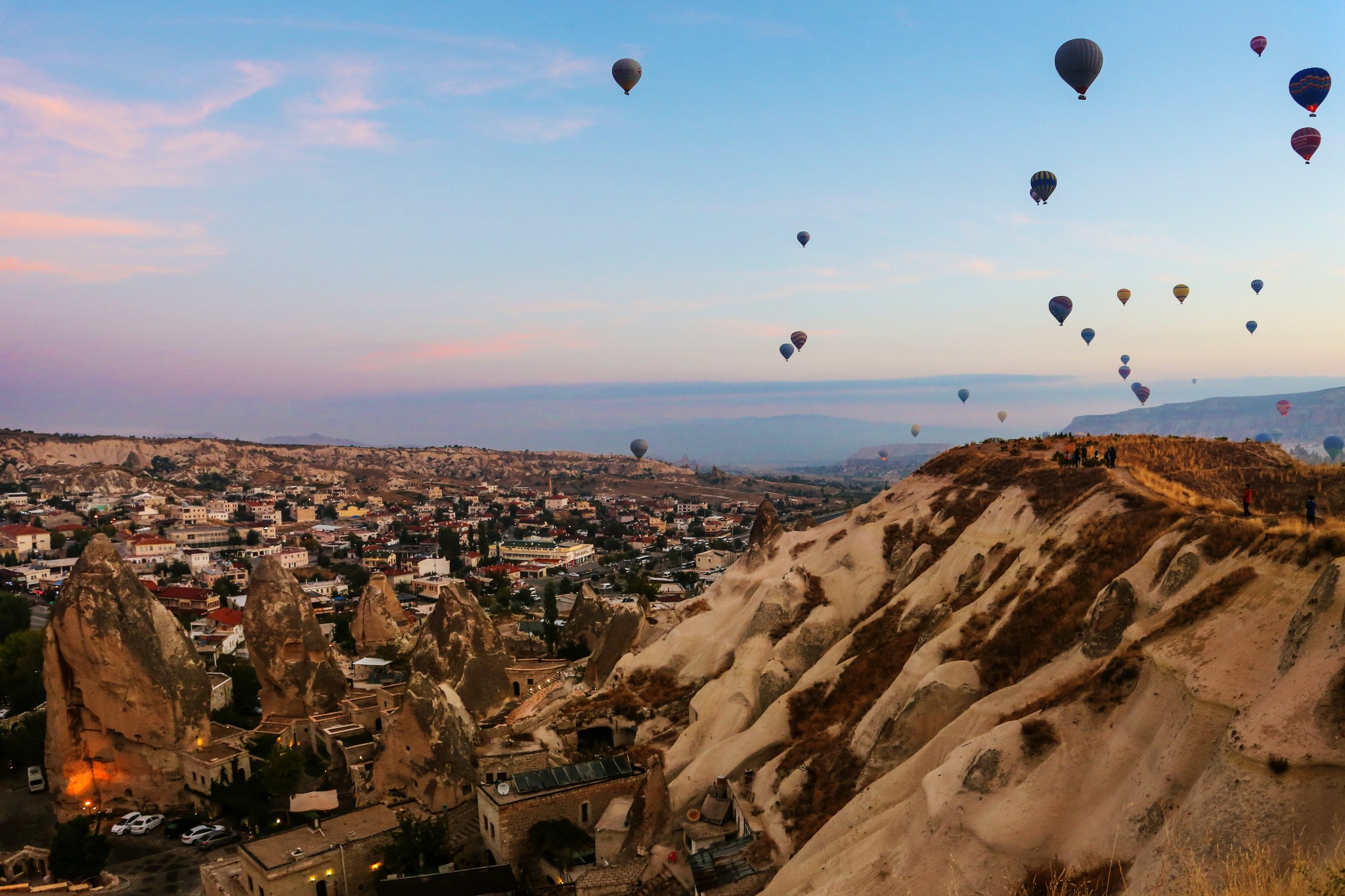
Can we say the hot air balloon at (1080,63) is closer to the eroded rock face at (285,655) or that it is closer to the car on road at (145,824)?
the eroded rock face at (285,655)

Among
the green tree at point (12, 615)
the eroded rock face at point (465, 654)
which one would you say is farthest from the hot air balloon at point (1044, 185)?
the green tree at point (12, 615)

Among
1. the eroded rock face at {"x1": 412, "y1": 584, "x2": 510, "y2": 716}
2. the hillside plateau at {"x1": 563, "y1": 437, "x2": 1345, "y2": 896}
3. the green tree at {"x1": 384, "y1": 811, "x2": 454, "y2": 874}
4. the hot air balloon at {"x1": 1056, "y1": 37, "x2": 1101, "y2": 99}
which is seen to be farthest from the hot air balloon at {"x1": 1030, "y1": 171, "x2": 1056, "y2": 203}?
the green tree at {"x1": 384, "y1": 811, "x2": 454, "y2": 874}

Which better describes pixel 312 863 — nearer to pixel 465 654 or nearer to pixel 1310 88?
pixel 465 654

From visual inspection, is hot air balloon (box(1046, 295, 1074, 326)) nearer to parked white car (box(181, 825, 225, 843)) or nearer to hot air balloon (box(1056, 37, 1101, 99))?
hot air balloon (box(1056, 37, 1101, 99))

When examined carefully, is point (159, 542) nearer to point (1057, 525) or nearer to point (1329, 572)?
point (1057, 525)

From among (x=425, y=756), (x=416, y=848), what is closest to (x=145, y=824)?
(x=425, y=756)

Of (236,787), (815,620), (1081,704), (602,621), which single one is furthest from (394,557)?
(1081,704)
